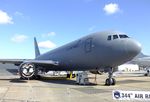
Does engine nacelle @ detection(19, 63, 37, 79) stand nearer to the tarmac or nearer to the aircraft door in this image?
the tarmac

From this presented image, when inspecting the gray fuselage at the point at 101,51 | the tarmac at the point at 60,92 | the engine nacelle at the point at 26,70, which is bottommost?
the tarmac at the point at 60,92

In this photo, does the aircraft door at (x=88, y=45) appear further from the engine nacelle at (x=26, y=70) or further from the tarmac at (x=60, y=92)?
the engine nacelle at (x=26, y=70)

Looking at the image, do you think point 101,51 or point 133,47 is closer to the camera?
point 133,47

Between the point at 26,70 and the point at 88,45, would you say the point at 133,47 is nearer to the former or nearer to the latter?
the point at 88,45

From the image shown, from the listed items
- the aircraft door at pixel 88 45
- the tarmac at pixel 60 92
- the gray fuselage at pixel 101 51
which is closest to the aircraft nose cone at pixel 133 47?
the gray fuselage at pixel 101 51

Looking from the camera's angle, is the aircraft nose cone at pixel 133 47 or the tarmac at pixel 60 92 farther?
the aircraft nose cone at pixel 133 47

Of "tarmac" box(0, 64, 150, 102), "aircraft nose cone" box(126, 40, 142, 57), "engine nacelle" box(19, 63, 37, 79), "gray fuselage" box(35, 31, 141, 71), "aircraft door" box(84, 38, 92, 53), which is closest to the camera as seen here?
"tarmac" box(0, 64, 150, 102)

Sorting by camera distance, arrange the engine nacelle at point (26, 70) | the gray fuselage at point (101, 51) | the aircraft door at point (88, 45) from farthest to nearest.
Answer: the engine nacelle at point (26, 70)
the aircraft door at point (88, 45)
the gray fuselage at point (101, 51)

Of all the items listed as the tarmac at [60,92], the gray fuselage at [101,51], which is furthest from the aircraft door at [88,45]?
the tarmac at [60,92]

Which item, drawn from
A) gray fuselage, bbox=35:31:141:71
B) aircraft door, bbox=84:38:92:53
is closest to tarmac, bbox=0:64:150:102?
gray fuselage, bbox=35:31:141:71

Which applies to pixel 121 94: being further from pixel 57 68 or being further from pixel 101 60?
pixel 57 68

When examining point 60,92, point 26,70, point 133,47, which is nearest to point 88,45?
point 133,47

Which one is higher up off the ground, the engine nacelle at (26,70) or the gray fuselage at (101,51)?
the gray fuselage at (101,51)

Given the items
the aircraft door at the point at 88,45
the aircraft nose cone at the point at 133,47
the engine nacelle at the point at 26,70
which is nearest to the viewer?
the aircraft nose cone at the point at 133,47
